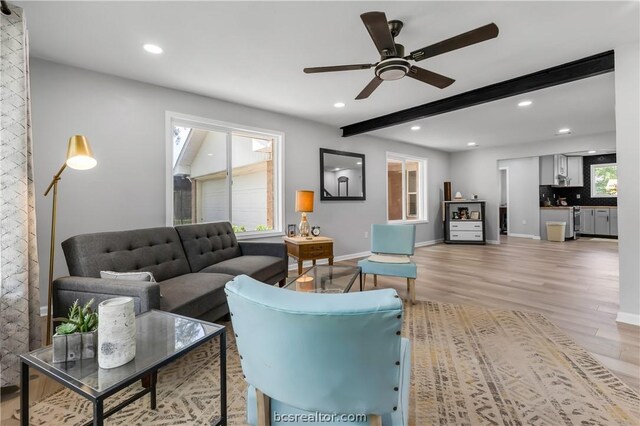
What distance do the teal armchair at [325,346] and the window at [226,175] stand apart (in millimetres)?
3283

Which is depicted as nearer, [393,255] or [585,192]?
[393,255]

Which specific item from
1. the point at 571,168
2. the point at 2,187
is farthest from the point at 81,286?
the point at 571,168

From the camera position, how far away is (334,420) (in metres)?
0.87

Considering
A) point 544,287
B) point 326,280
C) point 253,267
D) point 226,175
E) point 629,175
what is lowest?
point 544,287

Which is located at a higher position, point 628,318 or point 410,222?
point 410,222

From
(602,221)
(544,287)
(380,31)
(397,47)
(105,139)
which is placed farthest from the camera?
(602,221)

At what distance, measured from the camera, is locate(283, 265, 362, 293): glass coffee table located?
2512 millimetres

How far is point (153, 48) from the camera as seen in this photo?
2.65 meters

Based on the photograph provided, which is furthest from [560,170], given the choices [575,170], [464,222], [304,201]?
[304,201]

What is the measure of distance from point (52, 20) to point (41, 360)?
2.54 metres

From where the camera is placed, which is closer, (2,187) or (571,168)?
(2,187)

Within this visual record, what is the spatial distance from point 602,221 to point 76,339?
11181 millimetres

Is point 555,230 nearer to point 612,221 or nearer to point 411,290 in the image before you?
point 612,221

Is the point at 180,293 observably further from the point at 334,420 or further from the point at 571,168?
the point at 571,168
